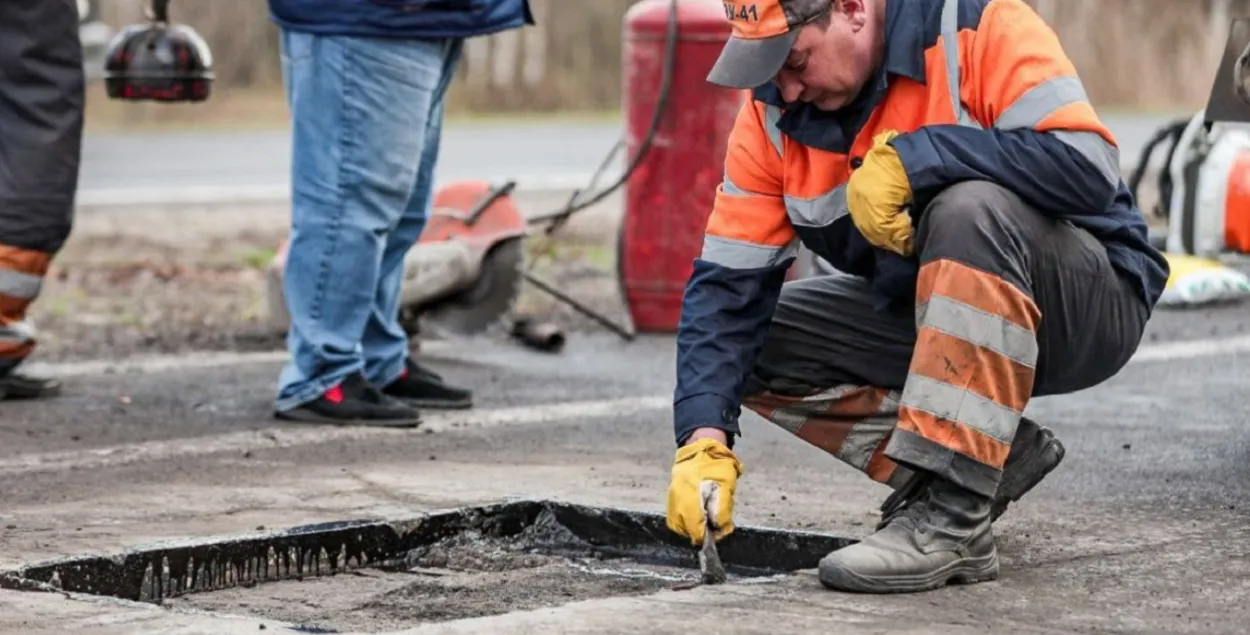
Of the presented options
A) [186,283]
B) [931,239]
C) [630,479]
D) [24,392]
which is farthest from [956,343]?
[186,283]

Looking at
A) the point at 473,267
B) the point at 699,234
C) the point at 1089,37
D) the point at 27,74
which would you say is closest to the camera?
the point at 27,74

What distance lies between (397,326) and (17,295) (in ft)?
3.58

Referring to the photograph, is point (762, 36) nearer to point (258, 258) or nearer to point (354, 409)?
point (354, 409)

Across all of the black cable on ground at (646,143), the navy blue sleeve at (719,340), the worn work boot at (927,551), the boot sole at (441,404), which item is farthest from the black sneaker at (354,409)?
the worn work boot at (927,551)

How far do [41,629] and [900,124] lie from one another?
1.74 metres

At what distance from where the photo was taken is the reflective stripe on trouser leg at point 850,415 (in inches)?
158

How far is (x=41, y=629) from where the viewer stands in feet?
10.8

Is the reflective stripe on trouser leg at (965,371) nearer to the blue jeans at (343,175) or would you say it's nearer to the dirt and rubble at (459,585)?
the dirt and rubble at (459,585)

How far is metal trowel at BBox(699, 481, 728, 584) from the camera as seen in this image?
12.0ft

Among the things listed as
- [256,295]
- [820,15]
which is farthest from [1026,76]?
[256,295]

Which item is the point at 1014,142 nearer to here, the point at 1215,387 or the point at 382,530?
the point at 382,530

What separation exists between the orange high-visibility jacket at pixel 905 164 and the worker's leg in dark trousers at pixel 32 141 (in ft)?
8.68

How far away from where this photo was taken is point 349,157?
552 cm

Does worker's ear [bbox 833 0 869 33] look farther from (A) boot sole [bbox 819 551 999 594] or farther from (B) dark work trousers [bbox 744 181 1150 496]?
(A) boot sole [bbox 819 551 999 594]
